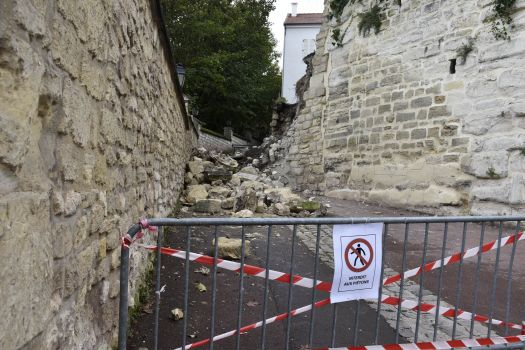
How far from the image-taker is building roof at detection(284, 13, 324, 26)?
32219 millimetres

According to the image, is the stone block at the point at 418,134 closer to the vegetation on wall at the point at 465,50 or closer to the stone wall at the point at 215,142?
the vegetation on wall at the point at 465,50

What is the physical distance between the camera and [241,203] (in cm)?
843

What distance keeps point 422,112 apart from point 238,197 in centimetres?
399

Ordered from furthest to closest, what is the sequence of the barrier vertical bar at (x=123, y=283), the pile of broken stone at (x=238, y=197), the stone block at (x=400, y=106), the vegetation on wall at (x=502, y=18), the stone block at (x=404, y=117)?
the stone block at (x=400, y=106)
the stone block at (x=404, y=117)
the pile of broken stone at (x=238, y=197)
the vegetation on wall at (x=502, y=18)
the barrier vertical bar at (x=123, y=283)

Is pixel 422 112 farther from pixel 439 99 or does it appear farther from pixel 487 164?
pixel 487 164

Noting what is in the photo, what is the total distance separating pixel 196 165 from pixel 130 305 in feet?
28.1

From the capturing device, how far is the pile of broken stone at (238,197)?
26.5 feet

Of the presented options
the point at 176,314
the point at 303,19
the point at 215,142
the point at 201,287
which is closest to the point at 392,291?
the point at 201,287

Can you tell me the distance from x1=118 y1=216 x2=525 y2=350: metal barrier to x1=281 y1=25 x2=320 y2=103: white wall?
26623 mm

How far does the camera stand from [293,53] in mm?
32344

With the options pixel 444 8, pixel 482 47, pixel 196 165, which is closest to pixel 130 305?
pixel 482 47

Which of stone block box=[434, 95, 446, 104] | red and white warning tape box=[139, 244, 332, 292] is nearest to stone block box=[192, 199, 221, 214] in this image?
stone block box=[434, 95, 446, 104]

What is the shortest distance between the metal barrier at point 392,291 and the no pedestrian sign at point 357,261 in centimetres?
5

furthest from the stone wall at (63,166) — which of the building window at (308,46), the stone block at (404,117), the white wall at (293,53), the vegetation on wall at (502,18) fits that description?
the building window at (308,46)
